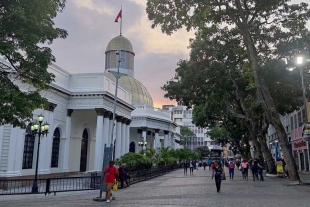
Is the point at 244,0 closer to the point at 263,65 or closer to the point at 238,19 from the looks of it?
the point at 238,19

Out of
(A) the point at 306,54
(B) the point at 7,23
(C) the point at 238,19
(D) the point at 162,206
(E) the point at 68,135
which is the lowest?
(D) the point at 162,206

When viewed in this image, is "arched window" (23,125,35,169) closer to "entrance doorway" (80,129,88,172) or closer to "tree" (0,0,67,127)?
"entrance doorway" (80,129,88,172)

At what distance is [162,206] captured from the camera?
11195mm

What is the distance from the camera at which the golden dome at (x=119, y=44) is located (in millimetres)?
61875

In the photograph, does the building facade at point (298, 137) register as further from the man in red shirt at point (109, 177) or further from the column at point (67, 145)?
the man in red shirt at point (109, 177)

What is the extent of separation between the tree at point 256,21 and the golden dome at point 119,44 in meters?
41.4

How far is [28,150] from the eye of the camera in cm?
2564

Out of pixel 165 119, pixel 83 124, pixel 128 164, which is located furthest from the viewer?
pixel 165 119

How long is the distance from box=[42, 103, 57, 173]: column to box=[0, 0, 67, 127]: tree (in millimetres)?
14998

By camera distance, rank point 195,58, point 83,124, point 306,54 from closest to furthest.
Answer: point 306,54, point 195,58, point 83,124

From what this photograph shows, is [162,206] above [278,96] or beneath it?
beneath

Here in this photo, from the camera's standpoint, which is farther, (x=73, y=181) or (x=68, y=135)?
(x=68, y=135)

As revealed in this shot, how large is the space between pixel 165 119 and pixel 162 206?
46.8 meters

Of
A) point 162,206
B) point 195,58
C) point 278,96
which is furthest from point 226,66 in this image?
point 162,206
